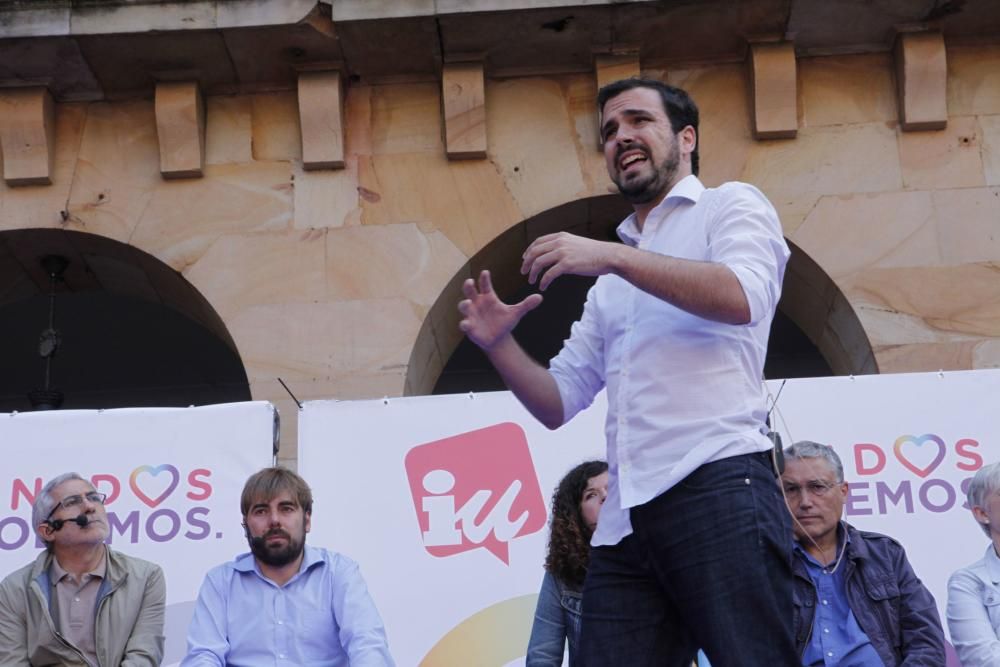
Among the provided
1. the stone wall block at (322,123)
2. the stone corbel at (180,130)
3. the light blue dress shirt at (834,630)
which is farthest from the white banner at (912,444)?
the stone corbel at (180,130)

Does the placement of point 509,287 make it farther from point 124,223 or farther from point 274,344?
point 124,223

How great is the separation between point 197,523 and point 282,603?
1174 millimetres

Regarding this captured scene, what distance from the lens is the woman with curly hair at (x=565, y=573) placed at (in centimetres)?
500

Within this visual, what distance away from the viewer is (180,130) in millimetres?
7852

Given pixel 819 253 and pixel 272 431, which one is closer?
pixel 272 431

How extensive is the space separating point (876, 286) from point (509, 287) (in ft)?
7.28

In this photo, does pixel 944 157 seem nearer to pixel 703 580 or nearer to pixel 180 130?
pixel 180 130

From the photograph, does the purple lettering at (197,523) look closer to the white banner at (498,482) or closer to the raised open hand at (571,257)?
the white banner at (498,482)

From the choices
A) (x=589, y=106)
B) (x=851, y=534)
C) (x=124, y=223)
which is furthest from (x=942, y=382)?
(x=124, y=223)

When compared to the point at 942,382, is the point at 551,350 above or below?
above

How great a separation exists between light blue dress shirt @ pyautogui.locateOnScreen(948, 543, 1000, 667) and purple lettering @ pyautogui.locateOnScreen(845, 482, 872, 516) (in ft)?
3.31

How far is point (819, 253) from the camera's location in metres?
7.55

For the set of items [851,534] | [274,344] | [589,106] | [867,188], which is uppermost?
[589,106]

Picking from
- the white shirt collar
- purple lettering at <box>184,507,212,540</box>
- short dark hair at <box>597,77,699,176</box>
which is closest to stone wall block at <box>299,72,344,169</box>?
purple lettering at <box>184,507,212,540</box>
